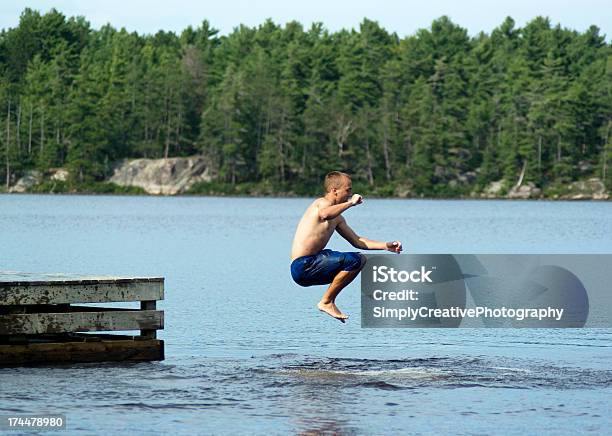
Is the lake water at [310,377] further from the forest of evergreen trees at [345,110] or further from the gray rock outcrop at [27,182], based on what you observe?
the gray rock outcrop at [27,182]

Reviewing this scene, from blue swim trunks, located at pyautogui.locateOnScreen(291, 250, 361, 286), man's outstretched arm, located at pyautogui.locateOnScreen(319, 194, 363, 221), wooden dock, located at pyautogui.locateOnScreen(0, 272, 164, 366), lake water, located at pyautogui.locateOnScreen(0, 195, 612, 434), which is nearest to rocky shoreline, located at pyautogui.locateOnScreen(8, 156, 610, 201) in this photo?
lake water, located at pyautogui.locateOnScreen(0, 195, 612, 434)

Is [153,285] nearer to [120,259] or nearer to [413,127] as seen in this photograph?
[120,259]

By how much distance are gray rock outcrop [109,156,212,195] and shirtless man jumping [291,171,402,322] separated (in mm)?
135729

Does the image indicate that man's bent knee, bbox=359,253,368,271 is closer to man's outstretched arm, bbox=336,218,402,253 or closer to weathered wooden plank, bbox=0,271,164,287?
man's outstretched arm, bbox=336,218,402,253

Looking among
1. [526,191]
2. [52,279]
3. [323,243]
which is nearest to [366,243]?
[323,243]

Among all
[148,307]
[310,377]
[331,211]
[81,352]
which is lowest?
[310,377]

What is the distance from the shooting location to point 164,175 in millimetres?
152625

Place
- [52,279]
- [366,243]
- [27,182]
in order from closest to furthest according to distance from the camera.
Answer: [366,243], [52,279], [27,182]

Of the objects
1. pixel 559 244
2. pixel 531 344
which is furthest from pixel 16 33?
pixel 531 344

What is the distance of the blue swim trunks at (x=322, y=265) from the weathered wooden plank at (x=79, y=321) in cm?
231

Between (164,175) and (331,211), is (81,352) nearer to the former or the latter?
(331,211)

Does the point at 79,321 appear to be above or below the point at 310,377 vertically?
above

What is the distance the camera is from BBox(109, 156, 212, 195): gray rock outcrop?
500ft

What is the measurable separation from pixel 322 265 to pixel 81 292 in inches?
123
